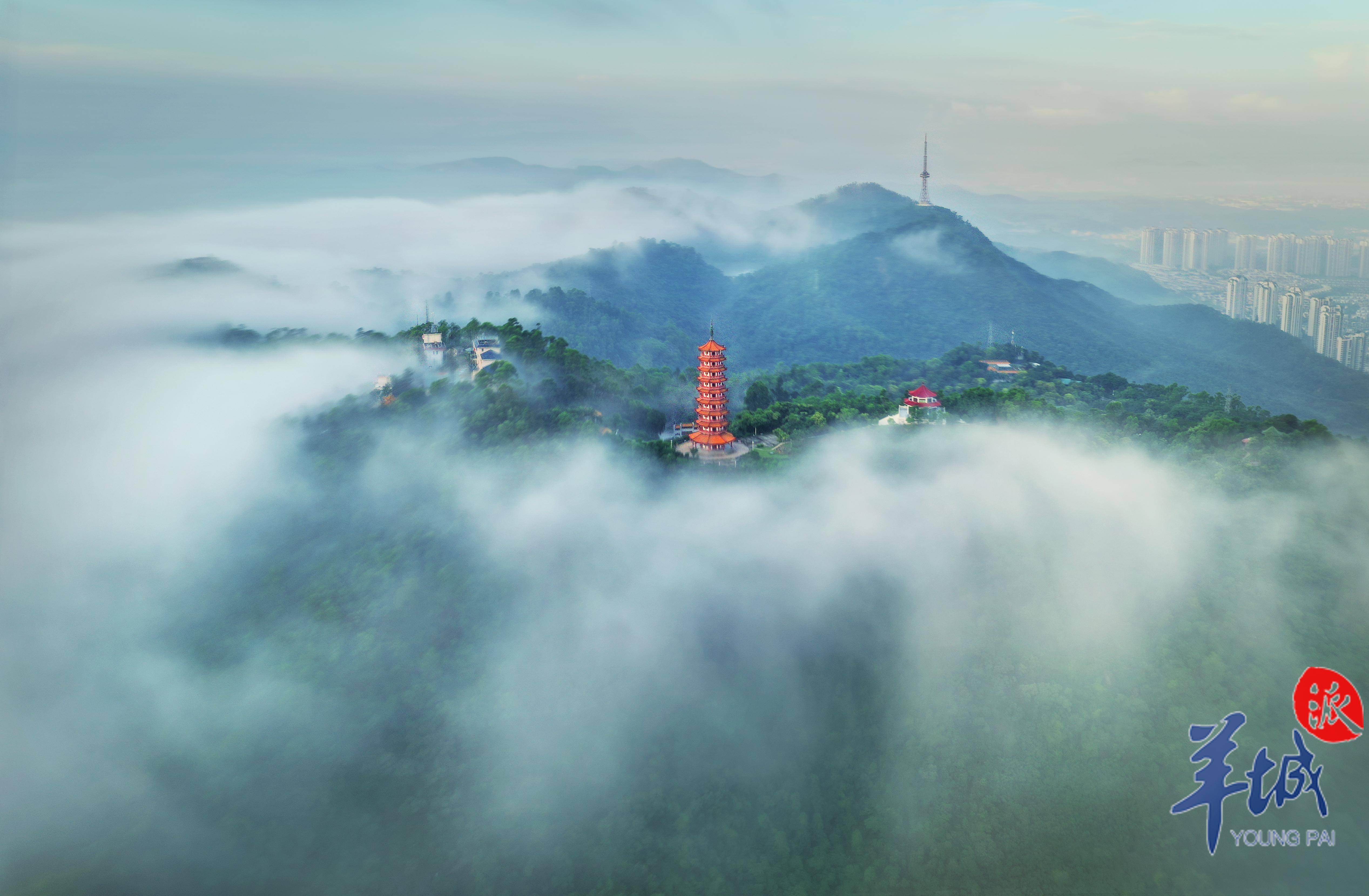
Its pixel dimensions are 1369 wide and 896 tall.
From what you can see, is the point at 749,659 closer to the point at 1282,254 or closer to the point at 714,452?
the point at 714,452

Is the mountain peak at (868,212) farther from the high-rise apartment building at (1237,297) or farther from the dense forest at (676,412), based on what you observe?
the dense forest at (676,412)

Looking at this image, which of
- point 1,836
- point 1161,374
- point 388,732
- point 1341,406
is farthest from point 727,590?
point 1161,374

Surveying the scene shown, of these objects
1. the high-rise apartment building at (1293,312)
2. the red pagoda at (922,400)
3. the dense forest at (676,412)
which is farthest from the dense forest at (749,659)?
the high-rise apartment building at (1293,312)

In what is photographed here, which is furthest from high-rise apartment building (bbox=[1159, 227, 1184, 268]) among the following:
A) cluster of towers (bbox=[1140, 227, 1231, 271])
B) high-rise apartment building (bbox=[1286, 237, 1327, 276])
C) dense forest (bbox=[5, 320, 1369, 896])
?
dense forest (bbox=[5, 320, 1369, 896])

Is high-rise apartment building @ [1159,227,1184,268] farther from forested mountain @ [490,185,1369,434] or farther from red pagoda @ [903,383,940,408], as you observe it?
red pagoda @ [903,383,940,408]

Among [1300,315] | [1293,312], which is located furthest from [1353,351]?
[1293,312]

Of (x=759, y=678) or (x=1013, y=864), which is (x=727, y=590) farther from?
(x=1013, y=864)
